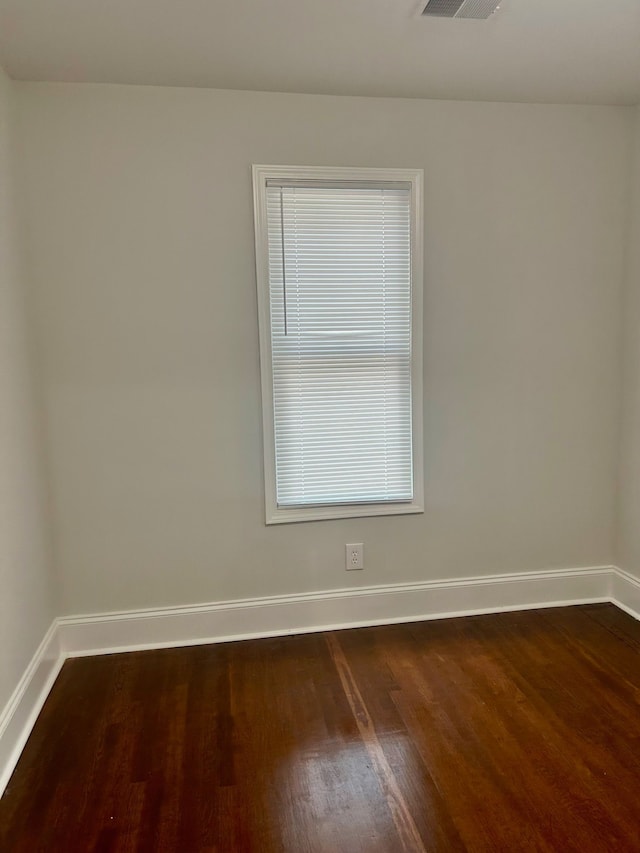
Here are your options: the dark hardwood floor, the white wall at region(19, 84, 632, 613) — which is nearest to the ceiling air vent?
the white wall at region(19, 84, 632, 613)

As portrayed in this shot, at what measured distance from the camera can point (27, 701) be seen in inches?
81.2

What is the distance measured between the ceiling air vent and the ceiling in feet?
0.12

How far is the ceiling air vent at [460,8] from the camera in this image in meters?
1.77

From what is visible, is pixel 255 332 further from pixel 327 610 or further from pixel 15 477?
pixel 327 610

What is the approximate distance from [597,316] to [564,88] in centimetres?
102

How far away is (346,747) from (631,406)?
206 centimetres

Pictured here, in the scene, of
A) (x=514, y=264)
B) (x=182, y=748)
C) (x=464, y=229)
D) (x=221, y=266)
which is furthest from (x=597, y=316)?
(x=182, y=748)

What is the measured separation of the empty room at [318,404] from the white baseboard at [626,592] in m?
0.01

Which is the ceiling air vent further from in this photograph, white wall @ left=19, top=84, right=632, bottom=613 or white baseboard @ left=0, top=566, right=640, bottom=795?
white baseboard @ left=0, top=566, right=640, bottom=795

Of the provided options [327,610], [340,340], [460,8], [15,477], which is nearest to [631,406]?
[340,340]

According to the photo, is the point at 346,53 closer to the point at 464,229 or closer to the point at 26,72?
the point at 464,229

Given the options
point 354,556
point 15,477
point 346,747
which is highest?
point 15,477

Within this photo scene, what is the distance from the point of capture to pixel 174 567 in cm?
257

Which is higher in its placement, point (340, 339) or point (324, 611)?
point (340, 339)
